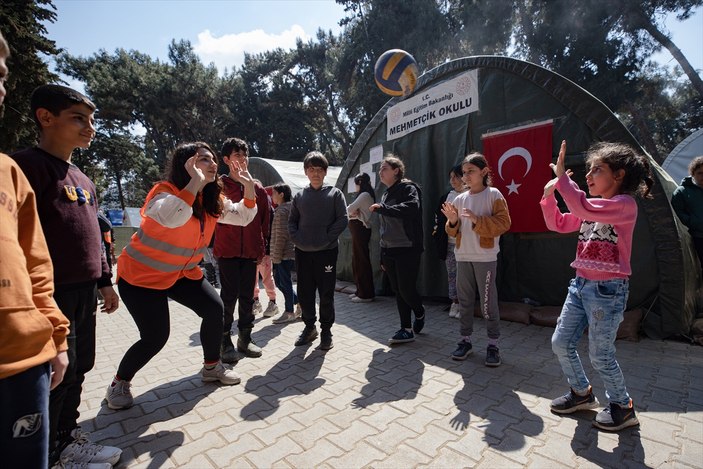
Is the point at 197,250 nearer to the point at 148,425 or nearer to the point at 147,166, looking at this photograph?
the point at 148,425

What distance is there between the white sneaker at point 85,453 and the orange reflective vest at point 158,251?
3.32 ft

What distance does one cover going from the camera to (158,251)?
2.71 m

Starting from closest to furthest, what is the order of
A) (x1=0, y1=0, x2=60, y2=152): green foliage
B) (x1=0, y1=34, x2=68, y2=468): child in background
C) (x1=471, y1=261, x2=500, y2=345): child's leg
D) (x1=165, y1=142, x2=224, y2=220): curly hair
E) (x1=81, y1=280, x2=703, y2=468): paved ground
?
1. (x1=0, y1=34, x2=68, y2=468): child in background
2. (x1=81, y1=280, x2=703, y2=468): paved ground
3. (x1=165, y1=142, x2=224, y2=220): curly hair
4. (x1=471, y1=261, x2=500, y2=345): child's leg
5. (x1=0, y1=0, x2=60, y2=152): green foliage

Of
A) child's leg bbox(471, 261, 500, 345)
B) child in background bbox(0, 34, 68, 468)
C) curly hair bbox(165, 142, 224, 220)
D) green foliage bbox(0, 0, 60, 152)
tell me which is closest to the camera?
child in background bbox(0, 34, 68, 468)

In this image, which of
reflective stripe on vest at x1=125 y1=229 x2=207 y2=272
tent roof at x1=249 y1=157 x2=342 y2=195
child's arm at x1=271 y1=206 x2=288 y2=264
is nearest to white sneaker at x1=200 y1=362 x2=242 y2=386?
reflective stripe on vest at x1=125 y1=229 x2=207 y2=272

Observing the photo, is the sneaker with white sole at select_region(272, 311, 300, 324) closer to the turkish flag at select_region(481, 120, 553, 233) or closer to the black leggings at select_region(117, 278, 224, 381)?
the black leggings at select_region(117, 278, 224, 381)

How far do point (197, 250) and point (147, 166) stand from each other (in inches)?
1365

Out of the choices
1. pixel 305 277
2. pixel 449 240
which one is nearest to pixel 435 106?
pixel 449 240

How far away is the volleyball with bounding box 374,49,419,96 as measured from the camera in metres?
6.68

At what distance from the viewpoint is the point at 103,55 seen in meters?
30.6

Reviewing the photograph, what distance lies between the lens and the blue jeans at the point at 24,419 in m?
1.15

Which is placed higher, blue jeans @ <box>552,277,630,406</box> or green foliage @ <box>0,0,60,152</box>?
green foliage @ <box>0,0,60,152</box>

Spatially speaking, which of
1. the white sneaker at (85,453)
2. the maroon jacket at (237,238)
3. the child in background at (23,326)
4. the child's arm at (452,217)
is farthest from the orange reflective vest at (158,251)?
the child's arm at (452,217)

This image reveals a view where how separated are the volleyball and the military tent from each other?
20cm
